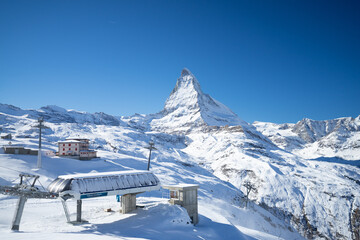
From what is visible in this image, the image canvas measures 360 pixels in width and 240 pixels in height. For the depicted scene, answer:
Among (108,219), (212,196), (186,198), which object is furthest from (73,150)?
(186,198)

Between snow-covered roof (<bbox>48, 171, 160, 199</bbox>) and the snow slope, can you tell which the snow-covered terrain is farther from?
snow-covered roof (<bbox>48, 171, 160, 199</bbox>)

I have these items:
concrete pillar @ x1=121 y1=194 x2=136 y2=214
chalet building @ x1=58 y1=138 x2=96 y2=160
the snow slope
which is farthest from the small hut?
chalet building @ x1=58 y1=138 x2=96 y2=160

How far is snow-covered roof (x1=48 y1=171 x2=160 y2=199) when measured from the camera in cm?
2220

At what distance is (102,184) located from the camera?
78.4ft

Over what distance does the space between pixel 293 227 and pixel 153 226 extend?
57833 mm

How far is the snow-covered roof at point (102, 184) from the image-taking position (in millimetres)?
22203

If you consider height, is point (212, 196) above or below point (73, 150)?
below

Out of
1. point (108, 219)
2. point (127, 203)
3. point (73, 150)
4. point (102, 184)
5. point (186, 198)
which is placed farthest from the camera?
point (73, 150)

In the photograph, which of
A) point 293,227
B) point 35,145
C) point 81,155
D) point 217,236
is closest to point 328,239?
point 293,227

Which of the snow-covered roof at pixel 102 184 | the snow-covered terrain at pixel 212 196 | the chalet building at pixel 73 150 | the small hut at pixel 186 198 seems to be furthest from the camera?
the chalet building at pixel 73 150

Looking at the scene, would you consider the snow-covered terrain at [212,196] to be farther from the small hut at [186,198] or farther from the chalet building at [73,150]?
the chalet building at [73,150]

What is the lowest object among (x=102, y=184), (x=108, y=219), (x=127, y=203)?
(x=108, y=219)

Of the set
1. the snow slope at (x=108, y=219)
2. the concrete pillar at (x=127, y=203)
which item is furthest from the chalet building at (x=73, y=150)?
the concrete pillar at (x=127, y=203)

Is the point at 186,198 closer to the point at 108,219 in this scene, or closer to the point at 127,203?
the point at 127,203
